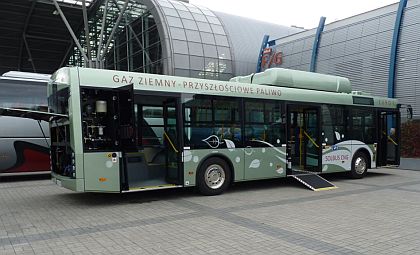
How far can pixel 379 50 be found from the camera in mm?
19750

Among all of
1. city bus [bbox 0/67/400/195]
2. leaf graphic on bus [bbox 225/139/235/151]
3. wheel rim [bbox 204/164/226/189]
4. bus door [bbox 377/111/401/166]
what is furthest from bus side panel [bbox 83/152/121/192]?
bus door [bbox 377/111/401/166]

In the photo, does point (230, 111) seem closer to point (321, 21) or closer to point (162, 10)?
point (321, 21)

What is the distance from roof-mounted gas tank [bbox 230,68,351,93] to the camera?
10875mm

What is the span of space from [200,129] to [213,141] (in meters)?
0.46

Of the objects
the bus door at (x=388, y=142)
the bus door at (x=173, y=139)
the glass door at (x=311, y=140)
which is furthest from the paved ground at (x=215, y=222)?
the bus door at (x=388, y=142)

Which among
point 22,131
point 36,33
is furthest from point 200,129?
point 36,33

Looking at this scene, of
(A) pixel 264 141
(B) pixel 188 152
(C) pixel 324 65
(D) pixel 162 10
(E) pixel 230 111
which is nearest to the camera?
(B) pixel 188 152

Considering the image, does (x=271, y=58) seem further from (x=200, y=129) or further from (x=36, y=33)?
(x=36, y=33)

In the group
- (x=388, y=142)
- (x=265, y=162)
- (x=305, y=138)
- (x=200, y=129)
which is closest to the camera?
(x=200, y=129)

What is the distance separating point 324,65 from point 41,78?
54.0ft

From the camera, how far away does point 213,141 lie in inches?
363

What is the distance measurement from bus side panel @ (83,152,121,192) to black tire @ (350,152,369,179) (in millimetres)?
8036

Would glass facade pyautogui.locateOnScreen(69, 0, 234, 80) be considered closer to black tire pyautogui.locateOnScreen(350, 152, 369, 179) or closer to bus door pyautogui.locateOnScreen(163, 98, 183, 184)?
black tire pyautogui.locateOnScreen(350, 152, 369, 179)

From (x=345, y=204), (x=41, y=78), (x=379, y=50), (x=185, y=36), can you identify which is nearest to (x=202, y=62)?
(x=185, y=36)
